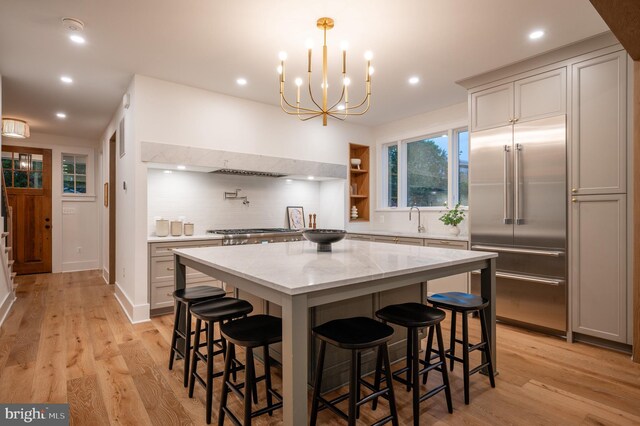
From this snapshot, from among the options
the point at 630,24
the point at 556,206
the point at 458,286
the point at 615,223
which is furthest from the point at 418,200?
the point at 630,24

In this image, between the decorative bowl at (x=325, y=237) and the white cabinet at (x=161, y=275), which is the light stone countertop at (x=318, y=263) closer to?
the decorative bowl at (x=325, y=237)

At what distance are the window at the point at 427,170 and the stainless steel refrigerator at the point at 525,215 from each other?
43.0 inches

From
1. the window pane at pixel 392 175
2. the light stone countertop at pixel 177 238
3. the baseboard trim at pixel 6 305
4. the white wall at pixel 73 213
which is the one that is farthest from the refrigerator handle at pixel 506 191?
the white wall at pixel 73 213

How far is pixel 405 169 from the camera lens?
5848 mm

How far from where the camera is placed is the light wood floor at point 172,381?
2068 millimetres

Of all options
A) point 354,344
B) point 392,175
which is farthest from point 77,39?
point 392,175

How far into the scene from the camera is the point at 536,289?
3461mm

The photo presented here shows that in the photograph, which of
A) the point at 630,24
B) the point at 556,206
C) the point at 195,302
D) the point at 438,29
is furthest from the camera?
the point at 556,206

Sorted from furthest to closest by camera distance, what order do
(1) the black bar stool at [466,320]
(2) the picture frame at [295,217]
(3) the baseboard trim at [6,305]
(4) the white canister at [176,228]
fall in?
(2) the picture frame at [295,217] < (4) the white canister at [176,228] < (3) the baseboard trim at [6,305] < (1) the black bar stool at [466,320]

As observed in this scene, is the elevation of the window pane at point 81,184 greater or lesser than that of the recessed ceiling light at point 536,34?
lesser

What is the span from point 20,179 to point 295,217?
5429 mm

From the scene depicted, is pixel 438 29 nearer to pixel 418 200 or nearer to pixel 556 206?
pixel 556 206

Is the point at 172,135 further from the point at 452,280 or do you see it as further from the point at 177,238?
the point at 452,280

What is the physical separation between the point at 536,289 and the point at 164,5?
4091mm
